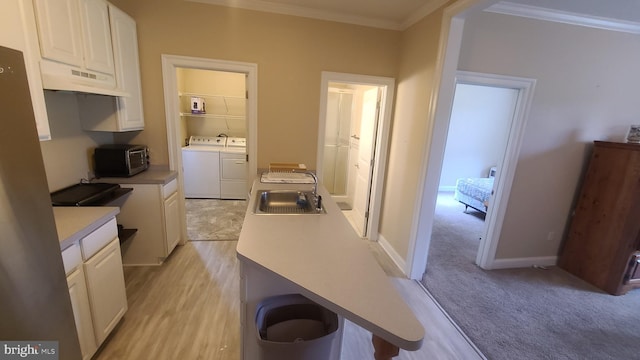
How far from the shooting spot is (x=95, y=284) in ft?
4.96

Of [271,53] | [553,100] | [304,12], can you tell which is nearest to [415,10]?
[304,12]

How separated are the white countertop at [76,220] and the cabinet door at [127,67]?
99cm

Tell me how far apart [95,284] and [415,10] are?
11.2ft

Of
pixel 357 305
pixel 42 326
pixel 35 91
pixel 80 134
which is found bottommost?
pixel 42 326

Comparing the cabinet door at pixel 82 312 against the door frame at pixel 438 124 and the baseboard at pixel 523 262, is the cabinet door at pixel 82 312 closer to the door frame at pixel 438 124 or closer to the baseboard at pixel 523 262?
the door frame at pixel 438 124

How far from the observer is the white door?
3.31 meters

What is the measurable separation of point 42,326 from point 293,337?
104cm

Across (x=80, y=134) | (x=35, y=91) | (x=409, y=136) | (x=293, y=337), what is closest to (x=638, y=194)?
(x=409, y=136)

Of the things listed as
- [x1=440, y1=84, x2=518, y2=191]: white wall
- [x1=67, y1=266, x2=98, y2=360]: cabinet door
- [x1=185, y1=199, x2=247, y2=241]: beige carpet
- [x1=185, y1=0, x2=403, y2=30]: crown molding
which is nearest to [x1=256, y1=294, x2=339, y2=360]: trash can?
[x1=67, y1=266, x2=98, y2=360]: cabinet door

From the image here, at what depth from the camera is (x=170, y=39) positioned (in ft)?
8.46

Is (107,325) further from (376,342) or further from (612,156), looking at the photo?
(612,156)

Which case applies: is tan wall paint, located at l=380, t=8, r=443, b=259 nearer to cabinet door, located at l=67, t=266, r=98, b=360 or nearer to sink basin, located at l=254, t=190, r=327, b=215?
sink basin, located at l=254, t=190, r=327, b=215

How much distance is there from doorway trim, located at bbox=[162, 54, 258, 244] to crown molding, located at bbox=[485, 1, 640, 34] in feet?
7.71

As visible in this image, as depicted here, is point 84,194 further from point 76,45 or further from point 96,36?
point 96,36
